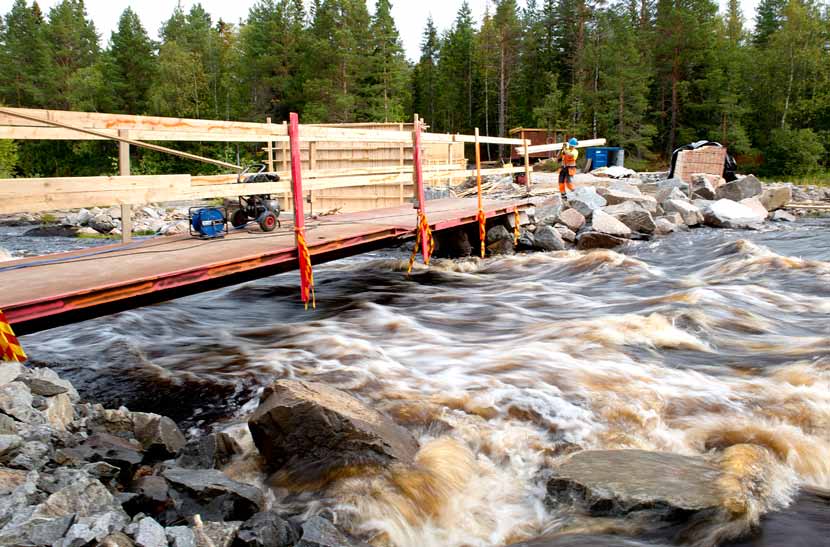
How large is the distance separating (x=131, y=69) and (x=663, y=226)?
49458 millimetres

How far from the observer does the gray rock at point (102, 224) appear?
66.5 feet

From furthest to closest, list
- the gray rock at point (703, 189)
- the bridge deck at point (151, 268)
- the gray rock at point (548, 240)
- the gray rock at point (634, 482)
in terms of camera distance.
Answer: the gray rock at point (703, 189), the gray rock at point (548, 240), the bridge deck at point (151, 268), the gray rock at point (634, 482)

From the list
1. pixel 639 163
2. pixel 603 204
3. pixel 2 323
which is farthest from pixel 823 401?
pixel 639 163

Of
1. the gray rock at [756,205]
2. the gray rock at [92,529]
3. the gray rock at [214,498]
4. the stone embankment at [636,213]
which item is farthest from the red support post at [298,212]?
the gray rock at [756,205]

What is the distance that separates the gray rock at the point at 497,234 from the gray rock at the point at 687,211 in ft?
19.4

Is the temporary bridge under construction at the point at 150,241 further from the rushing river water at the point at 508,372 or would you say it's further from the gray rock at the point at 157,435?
the gray rock at the point at 157,435

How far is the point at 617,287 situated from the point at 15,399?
8.06 m

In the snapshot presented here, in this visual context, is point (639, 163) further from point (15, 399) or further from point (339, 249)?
point (15, 399)

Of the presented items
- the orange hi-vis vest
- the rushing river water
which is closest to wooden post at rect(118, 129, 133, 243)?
the rushing river water

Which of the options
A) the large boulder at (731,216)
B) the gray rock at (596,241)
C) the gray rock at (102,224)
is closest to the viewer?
the gray rock at (596,241)

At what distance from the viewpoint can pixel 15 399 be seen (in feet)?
13.5

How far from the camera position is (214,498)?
3.73 metres

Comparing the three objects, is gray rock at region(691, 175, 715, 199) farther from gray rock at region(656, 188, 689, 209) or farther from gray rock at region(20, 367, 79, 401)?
gray rock at region(20, 367, 79, 401)

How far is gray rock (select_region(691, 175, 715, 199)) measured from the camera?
20.0m
